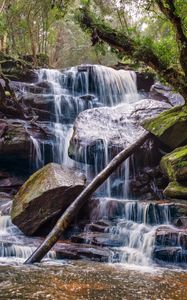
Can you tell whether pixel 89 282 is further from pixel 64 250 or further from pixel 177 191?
pixel 177 191

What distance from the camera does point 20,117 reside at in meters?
14.9

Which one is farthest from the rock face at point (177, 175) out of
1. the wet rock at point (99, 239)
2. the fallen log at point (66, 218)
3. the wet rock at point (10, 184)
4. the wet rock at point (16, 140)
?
the wet rock at point (10, 184)

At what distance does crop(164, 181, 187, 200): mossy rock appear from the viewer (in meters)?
10.4

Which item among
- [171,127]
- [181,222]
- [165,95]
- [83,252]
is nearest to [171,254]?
[181,222]

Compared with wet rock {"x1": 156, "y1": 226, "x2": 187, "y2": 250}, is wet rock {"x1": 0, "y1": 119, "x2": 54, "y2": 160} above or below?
above

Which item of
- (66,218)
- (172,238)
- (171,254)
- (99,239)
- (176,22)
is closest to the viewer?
(171,254)

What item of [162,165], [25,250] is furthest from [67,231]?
[162,165]

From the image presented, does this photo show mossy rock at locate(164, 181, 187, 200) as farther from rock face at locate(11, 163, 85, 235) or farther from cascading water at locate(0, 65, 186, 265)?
rock face at locate(11, 163, 85, 235)

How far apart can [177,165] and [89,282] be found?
18.4 ft

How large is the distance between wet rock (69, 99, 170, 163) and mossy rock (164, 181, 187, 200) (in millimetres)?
3089

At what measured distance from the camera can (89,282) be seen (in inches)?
232

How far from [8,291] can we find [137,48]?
671cm

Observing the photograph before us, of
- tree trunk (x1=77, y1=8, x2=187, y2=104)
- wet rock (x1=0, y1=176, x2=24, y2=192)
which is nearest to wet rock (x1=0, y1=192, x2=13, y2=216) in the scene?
wet rock (x1=0, y1=176, x2=24, y2=192)

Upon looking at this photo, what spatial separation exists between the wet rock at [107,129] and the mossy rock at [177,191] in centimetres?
309
